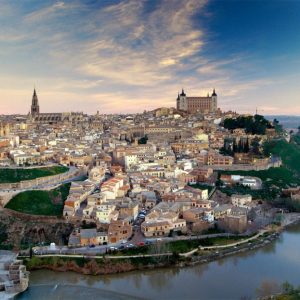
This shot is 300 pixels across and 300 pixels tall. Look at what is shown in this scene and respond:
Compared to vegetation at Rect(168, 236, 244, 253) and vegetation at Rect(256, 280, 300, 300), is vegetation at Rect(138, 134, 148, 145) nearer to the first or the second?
vegetation at Rect(168, 236, 244, 253)

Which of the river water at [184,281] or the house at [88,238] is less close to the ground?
the house at [88,238]

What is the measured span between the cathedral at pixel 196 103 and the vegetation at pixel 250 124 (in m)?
12.5

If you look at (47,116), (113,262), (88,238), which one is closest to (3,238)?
(88,238)

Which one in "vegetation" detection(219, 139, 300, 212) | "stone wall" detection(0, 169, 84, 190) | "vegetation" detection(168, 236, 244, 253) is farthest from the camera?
"vegetation" detection(219, 139, 300, 212)

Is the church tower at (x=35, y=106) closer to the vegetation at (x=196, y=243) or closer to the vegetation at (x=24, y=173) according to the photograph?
the vegetation at (x=24, y=173)

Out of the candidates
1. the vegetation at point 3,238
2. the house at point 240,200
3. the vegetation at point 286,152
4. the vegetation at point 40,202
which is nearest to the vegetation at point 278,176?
the vegetation at point 286,152

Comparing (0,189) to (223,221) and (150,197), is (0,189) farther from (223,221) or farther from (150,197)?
(223,221)

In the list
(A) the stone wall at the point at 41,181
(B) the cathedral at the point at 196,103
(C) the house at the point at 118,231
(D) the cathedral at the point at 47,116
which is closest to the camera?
(C) the house at the point at 118,231

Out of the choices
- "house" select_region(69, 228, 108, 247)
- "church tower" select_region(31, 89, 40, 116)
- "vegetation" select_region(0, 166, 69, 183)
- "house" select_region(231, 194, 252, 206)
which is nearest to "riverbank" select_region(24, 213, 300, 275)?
"house" select_region(69, 228, 108, 247)

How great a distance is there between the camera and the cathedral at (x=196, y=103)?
137 feet

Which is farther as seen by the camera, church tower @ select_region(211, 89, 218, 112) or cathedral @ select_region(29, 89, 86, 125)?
church tower @ select_region(211, 89, 218, 112)

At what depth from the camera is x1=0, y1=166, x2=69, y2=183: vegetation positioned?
17266mm

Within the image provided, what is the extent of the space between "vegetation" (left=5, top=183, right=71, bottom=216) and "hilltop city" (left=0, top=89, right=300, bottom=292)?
0.03m

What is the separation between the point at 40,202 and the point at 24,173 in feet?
9.24
